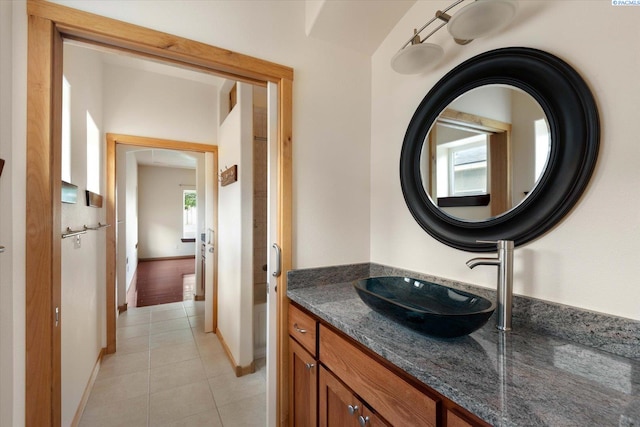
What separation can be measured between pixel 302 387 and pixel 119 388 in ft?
5.63

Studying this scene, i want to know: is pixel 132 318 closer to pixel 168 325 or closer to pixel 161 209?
pixel 168 325

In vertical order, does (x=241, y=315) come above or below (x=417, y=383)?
below

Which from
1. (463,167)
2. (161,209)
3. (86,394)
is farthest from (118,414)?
(161,209)

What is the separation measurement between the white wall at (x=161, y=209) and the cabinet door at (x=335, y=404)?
317 inches

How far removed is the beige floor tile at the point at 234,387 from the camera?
2033 millimetres

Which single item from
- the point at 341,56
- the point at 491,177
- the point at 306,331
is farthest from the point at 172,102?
the point at 491,177

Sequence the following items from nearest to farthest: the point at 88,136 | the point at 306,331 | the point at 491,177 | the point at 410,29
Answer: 1. the point at 491,177
2. the point at 306,331
3. the point at 410,29
4. the point at 88,136

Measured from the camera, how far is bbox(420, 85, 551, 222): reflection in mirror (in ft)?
3.36

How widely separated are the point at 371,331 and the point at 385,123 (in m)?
1.20

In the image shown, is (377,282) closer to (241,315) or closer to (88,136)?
(241,315)

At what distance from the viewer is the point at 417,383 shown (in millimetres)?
774

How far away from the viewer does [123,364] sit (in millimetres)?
2430

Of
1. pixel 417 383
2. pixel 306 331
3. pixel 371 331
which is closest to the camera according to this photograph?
pixel 417 383

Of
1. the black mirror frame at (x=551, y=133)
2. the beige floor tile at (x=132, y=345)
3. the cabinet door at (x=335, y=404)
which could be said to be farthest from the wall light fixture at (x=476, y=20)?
the beige floor tile at (x=132, y=345)
